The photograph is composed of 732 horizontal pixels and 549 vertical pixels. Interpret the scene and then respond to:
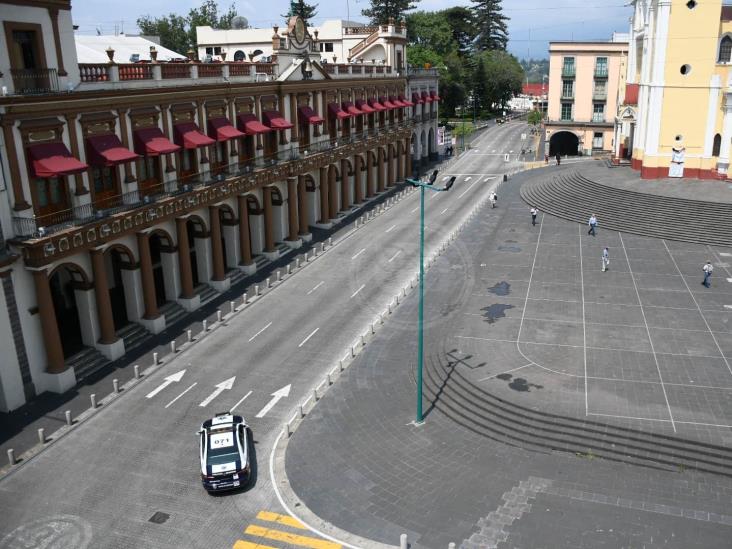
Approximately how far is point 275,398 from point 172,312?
1219 cm

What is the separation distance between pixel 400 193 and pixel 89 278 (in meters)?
44.7

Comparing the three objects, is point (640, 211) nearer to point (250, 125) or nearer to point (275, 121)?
→ point (275, 121)

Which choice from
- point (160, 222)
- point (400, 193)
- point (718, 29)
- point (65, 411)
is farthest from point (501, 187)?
point (65, 411)

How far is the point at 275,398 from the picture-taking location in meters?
30.4

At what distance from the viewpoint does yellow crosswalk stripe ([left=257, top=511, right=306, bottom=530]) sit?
22108 mm

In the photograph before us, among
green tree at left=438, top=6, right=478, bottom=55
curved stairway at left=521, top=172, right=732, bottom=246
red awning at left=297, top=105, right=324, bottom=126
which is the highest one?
green tree at left=438, top=6, right=478, bottom=55

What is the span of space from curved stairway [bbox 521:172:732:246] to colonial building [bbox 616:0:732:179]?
6596 mm

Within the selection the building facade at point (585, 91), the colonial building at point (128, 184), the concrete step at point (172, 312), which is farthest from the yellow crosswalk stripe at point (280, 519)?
the building facade at point (585, 91)

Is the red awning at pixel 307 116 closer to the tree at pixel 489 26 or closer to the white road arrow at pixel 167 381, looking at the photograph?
the white road arrow at pixel 167 381

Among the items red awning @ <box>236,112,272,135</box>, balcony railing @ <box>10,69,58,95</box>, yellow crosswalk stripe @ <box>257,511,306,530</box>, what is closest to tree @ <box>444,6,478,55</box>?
red awning @ <box>236,112,272,135</box>

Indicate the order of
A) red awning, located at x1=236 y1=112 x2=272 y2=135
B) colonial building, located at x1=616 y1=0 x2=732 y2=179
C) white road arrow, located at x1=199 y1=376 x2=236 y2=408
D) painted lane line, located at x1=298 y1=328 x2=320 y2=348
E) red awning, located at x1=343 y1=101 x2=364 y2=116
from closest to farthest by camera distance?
white road arrow, located at x1=199 y1=376 x2=236 y2=408 < painted lane line, located at x1=298 y1=328 x2=320 y2=348 < red awning, located at x1=236 y1=112 x2=272 y2=135 < colonial building, located at x1=616 y1=0 x2=732 y2=179 < red awning, located at x1=343 y1=101 x2=364 y2=116

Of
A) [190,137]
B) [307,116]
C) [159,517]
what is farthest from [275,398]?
[307,116]

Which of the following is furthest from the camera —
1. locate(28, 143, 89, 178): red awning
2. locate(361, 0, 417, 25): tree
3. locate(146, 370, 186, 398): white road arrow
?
locate(361, 0, 417, 25): tree

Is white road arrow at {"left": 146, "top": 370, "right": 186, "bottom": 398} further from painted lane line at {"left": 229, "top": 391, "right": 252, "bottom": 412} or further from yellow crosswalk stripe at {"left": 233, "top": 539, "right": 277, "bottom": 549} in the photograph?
yellow crosswalk stripe at {"left": 233, "top": 539, "right": 277, "bottom": 549}
